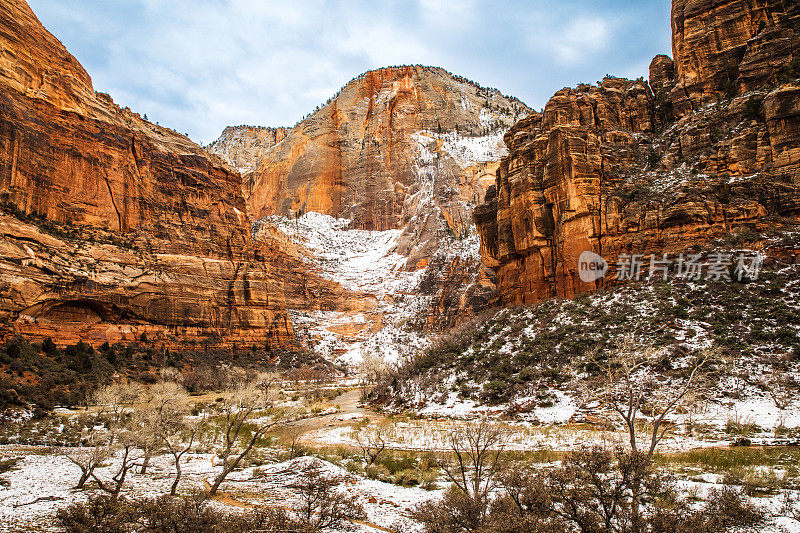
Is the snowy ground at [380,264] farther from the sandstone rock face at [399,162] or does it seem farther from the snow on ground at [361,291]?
the sandstone rock face at [399,162]

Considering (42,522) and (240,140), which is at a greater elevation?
(240,140)

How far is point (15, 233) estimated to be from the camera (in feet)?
111

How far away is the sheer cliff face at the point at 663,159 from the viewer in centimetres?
2667

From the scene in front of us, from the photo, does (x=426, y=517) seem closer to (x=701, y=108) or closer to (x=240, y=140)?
(x=701, y=108)

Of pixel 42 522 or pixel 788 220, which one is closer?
pixel 42 522

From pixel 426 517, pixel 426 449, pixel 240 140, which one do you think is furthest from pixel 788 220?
pixel 240 140

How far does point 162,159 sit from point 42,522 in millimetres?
56714

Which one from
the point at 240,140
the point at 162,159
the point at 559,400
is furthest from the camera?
the point at 240,140

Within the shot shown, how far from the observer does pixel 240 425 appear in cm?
1113

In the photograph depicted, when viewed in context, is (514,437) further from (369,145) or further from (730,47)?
(369,145)

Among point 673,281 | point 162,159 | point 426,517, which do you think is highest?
point 162,159

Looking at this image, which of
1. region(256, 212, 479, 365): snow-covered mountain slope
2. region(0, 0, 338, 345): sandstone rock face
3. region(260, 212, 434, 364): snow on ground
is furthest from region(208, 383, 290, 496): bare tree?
region(260, 212, 434, 364): snow on ground

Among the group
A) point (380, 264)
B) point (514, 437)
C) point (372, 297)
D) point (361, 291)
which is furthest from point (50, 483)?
point (380, 264)

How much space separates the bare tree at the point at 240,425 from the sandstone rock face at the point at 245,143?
432 feet
